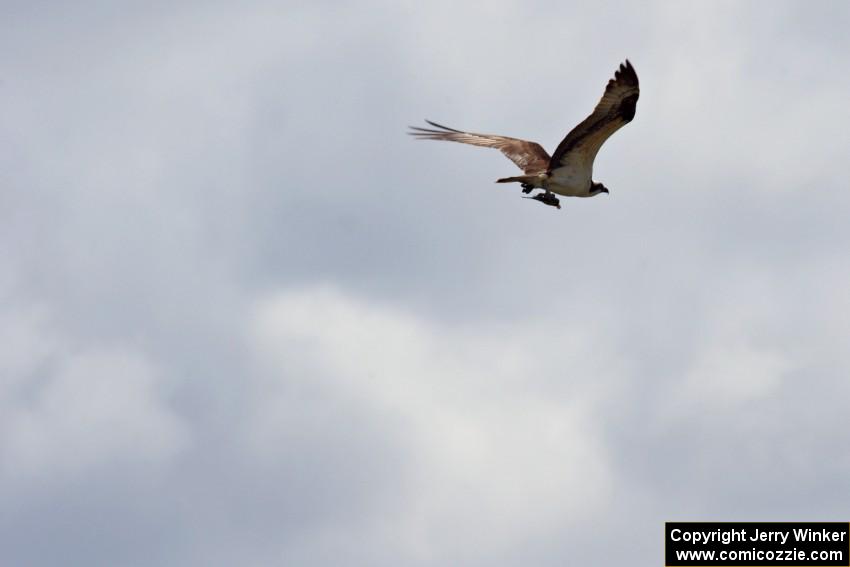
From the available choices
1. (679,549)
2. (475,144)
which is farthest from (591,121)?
(679,549)

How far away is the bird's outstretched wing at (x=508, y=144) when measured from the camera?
46.1 meters

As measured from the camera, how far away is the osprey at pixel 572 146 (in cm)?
4081

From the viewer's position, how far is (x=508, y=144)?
47812 millimetres

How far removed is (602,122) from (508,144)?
6.17 m

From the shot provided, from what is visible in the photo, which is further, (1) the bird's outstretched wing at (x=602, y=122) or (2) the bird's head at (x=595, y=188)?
(2) the bird's head at (x=595, y=188)

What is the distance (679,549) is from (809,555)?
3265mm

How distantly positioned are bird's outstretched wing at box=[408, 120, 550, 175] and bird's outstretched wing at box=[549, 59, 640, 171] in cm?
167

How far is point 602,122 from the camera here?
42.0 m

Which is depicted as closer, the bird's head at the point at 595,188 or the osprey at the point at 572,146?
the osprey at the point at 572,146

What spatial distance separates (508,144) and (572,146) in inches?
192

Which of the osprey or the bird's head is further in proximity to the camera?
the bird's head

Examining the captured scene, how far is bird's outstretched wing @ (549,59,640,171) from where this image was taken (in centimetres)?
4050

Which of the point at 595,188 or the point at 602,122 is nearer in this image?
the point at 602,122

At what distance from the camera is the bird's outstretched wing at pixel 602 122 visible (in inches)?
1594
